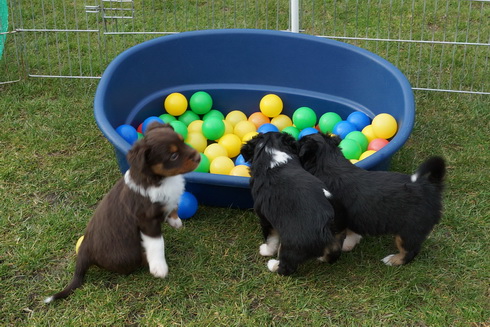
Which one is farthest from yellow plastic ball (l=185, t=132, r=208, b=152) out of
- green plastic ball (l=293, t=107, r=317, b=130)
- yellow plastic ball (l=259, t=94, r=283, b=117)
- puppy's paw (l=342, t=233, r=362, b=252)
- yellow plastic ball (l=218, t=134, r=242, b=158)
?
puppy's paw (l=342, t=233, r=362, b=252)

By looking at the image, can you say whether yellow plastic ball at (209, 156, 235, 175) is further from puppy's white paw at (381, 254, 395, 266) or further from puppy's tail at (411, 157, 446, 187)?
puppy's tail at (411, 157, 446, 187)

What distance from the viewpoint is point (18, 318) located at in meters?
3.34

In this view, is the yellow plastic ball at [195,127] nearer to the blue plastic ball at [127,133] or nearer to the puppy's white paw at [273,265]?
the blue plastic ball at [127,133]

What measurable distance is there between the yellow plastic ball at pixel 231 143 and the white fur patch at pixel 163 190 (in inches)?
55.4

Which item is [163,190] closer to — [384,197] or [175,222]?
[175,222]

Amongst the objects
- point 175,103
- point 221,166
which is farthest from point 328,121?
point 175,103

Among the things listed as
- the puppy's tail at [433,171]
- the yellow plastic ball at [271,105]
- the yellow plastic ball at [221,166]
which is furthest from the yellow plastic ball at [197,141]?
the puppy's tail at [433,171]

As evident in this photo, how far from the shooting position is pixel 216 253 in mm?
3789

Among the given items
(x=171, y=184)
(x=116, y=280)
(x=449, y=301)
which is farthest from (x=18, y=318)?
(x=449, y=301)

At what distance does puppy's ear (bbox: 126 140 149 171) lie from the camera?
3109 mm

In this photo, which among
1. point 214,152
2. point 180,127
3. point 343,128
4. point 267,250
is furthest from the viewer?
point 180,127

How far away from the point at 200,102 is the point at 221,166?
968 mm

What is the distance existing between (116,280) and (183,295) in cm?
43

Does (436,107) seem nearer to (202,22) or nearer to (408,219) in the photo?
(408,219)
